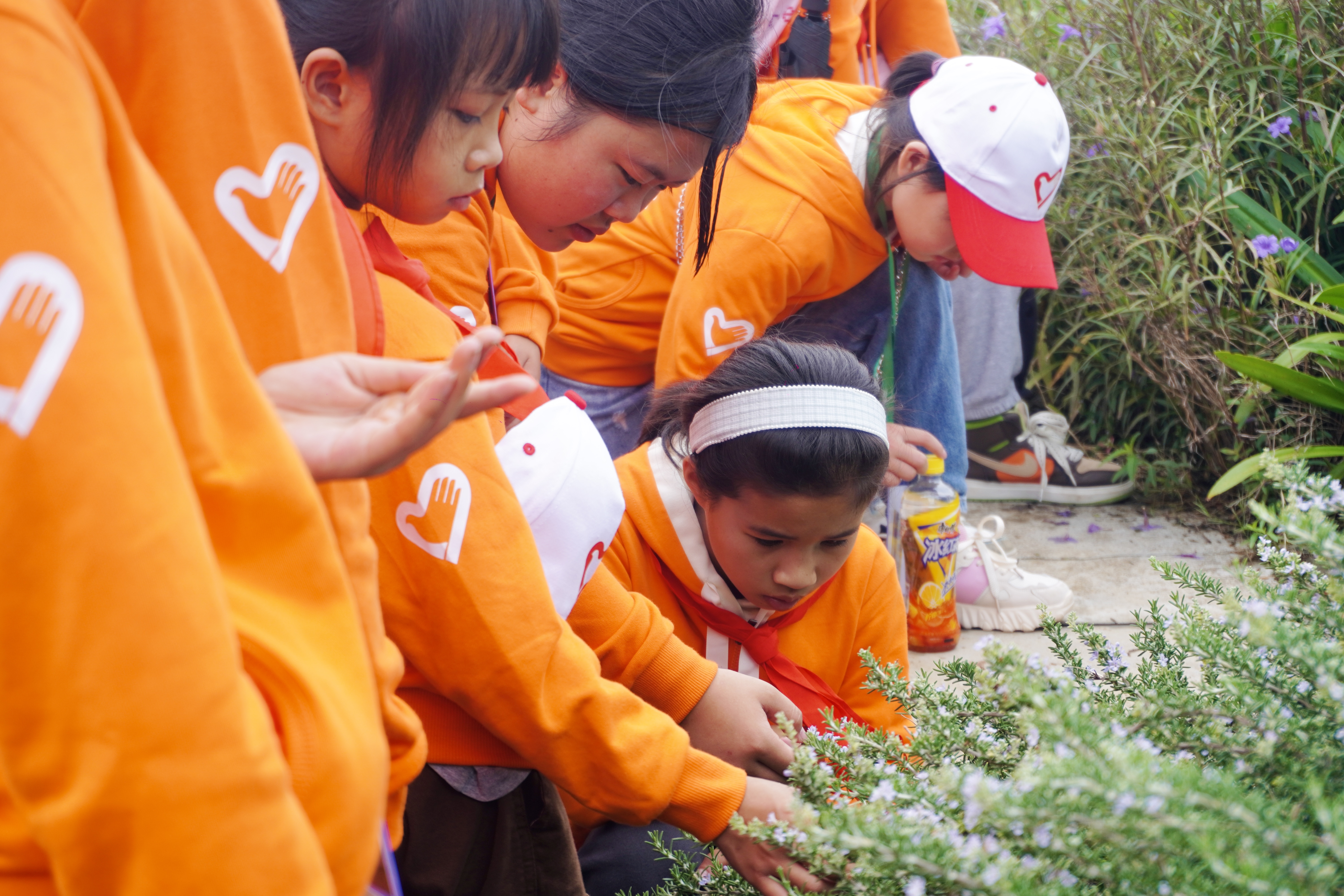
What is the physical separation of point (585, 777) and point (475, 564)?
12.9 inches

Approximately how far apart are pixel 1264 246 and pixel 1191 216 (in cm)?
36

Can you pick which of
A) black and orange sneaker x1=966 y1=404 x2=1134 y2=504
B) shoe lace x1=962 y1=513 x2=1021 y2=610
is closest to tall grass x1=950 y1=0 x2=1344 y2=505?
black and orange sneaker x1=966 y1=404 x2=1134 y2=504

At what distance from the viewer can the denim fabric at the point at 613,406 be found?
2.89m

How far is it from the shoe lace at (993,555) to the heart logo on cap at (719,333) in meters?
1.13

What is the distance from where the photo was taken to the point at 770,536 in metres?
1.97

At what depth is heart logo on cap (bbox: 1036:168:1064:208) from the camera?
2.66m

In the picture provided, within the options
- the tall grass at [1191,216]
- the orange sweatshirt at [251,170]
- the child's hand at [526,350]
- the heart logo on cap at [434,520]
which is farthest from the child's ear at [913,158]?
the orange sweatshirt at [251,170]

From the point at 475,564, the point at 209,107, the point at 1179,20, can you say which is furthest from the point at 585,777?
the point at 1179,20

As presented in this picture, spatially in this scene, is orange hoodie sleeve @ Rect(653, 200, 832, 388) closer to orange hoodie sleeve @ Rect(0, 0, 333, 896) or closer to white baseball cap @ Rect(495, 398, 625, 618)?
white baseball cap @ Rect(495, 398, 625, 618)

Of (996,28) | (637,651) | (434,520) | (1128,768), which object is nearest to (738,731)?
(637,651)

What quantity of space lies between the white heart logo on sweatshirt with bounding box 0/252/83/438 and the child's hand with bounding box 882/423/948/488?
7.14 feet

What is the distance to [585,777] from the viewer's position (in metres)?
1.37

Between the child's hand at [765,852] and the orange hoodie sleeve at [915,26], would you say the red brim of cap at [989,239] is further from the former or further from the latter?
the child's hand at [765,852]

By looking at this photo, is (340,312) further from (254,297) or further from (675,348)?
(675,348)
